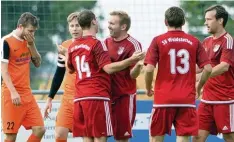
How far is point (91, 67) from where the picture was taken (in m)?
12.6

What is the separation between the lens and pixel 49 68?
1908cm

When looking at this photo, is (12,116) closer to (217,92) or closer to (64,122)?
(64,122)

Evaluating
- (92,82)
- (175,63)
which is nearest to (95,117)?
(92,82)

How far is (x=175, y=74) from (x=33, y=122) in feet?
9.17

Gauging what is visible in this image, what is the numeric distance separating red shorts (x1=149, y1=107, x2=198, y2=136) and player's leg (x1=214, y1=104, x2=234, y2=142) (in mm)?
1110

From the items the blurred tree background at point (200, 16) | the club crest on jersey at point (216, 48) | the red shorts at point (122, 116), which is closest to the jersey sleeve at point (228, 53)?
the club crest on jersey at point (216, 48)

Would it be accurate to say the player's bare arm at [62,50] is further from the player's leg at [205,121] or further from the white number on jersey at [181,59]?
the player's leg at [205,121]

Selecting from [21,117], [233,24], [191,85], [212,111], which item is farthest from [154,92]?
[233,24]

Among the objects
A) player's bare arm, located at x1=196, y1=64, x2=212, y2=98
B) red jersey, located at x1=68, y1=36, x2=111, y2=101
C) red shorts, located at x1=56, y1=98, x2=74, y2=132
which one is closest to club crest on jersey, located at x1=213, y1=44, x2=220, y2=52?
player's bare arm, located at x1=196, y1=64, x2=212, y2=98

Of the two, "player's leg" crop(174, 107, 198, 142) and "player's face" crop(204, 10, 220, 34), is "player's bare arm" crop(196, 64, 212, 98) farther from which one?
"player's face" crop(204, 10, 220, 34)

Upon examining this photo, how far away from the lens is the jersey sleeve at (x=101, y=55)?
40.8 feet

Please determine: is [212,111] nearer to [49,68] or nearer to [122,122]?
[122,122]

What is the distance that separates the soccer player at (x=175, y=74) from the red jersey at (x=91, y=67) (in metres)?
0.58

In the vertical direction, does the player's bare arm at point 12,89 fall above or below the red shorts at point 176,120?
above
